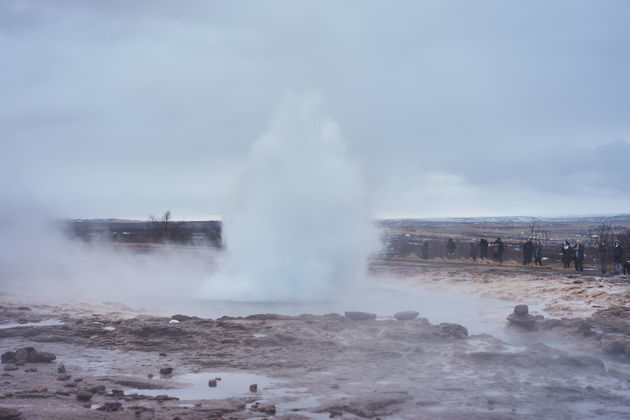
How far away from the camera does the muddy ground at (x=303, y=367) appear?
6.38m

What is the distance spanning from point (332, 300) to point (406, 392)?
34.3ft

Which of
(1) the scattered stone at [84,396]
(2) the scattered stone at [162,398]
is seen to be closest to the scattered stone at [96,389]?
(1) the scattered stone at [84,396]

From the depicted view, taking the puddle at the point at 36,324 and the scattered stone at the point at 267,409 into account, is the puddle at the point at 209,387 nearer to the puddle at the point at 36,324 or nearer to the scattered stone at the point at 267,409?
the scattered stone at the point at 267,409

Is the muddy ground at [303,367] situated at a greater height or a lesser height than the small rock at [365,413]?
lesser

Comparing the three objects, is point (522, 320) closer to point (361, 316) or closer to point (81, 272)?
point (361, 316)

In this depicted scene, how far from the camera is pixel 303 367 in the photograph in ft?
27.4

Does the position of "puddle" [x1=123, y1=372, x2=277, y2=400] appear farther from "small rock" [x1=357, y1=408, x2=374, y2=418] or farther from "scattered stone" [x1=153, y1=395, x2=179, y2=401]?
"small rock" [x1=357, y1=408, x2=374, y2=418]

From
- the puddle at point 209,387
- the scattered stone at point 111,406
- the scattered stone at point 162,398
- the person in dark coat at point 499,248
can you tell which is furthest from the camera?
the person in dark coat at point 499,248

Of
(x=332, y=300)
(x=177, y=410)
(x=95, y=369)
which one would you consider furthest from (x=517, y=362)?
(x=332, y=300)

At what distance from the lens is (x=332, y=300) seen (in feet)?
57.3

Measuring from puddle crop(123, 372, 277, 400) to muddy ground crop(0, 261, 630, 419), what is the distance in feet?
0.08

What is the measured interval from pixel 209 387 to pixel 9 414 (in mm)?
2305

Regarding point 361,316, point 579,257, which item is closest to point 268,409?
point 361,316

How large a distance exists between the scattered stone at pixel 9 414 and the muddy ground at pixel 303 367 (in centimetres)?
2
